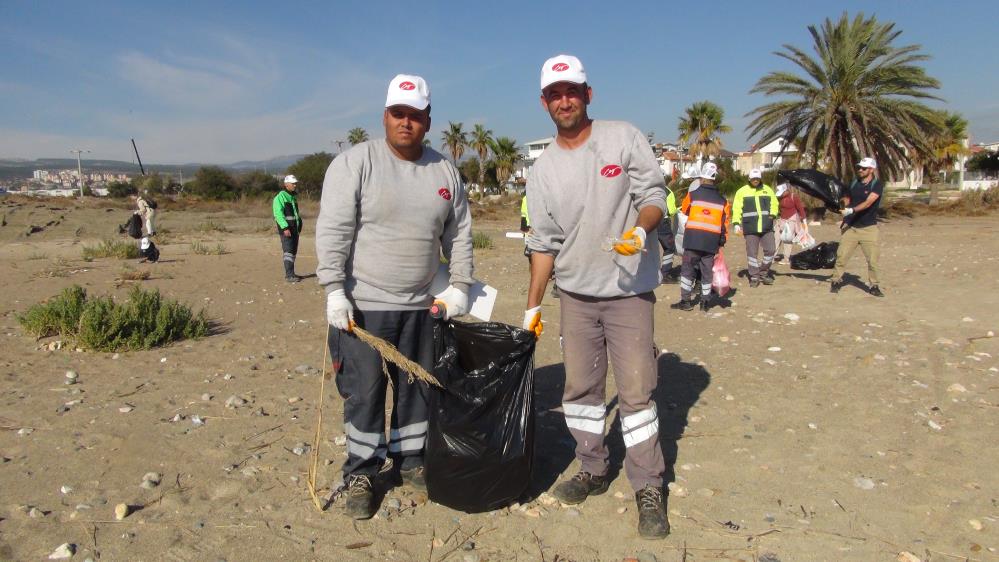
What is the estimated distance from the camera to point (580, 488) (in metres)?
3.33

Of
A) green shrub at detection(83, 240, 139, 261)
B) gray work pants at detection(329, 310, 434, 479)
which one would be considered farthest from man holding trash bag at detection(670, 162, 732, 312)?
green shrub at detection(83, 240, 139, 261)

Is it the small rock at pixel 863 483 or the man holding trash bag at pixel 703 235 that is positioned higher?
the man holding trash bag at pixel 703 235

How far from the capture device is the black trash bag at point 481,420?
3102 mm

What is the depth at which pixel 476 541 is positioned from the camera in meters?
3.00

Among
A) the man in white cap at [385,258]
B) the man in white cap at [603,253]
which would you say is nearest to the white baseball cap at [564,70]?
the man in white cap at [603,253]

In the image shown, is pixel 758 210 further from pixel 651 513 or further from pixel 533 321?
pixel 651 513

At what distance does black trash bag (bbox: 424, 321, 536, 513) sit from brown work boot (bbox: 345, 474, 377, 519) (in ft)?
0.98

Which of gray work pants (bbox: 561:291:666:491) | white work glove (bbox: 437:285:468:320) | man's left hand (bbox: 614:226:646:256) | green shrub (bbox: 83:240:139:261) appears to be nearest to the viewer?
man's left hand (bbox: 614:226:646:256)

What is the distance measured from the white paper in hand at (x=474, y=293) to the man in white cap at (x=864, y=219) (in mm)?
6931

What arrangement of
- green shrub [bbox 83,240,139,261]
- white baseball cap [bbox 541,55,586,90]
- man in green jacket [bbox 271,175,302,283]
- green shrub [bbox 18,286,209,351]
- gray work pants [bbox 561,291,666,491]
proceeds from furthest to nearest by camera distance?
1. green shrub [bbox 83,240,139,261]
2. man in green jacket [bbox 271,175,302,283]
3. green shrub [bbox 18,286,209,351]
4. gray work pants [bbox 561,291,666,491]
5. white baseball cap [bbox 541,55,586,90]

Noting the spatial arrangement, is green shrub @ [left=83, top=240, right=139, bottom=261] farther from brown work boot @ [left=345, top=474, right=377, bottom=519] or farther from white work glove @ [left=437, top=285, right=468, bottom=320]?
white work glove @ [left=437, top=285, right=468, bottom=320]

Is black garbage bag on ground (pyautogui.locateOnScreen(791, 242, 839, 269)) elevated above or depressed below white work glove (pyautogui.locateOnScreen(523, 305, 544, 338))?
below

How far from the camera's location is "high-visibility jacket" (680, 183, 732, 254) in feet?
26.3

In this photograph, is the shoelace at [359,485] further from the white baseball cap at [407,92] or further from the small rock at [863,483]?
the small rock at [863,483]
